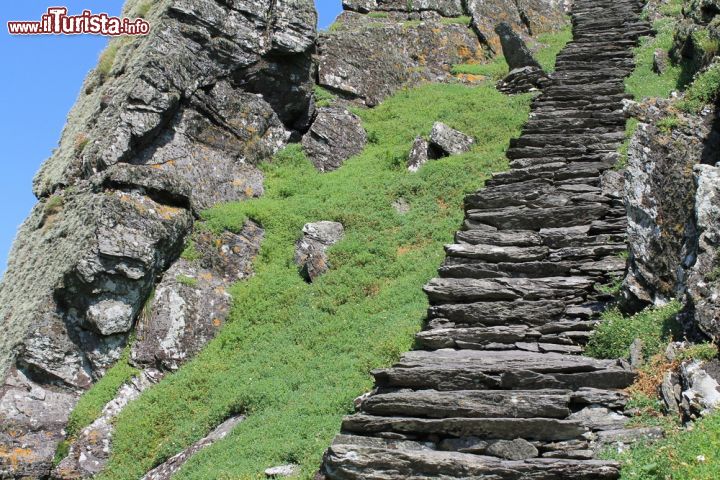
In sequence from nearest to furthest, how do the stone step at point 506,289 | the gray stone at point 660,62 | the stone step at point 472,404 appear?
1. the stone step at point 472,404
2. the stone step at point 506,289
3. the gray stone at point 660,62

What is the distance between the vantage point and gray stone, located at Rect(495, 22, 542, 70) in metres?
26.7

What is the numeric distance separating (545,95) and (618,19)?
9368 mm

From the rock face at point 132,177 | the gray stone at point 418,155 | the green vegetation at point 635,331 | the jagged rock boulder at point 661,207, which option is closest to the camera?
the green vegetation at point 635,331

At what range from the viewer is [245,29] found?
23.8m

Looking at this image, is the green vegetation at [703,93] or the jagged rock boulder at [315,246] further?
the jagged rock boulder at [315,246]

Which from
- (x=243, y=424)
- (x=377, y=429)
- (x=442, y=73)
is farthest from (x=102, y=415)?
(x=442, y=73)

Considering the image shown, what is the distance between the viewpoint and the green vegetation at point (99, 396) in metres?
15.5

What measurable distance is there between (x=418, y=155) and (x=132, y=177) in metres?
8.49

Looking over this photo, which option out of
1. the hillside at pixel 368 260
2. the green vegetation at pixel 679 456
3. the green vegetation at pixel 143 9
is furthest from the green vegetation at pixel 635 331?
the green vegetation at pixel 143 9

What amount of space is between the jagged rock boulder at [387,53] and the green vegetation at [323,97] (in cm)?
34

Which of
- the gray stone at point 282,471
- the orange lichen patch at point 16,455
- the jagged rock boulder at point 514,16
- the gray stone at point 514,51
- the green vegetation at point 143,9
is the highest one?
the jagged rock boulder at point 514,16

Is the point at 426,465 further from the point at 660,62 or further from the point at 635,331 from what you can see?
the point at 660,62

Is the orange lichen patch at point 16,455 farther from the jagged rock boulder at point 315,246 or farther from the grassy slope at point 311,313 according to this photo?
the jagged rock boulder at point 315,246

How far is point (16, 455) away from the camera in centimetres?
1498
